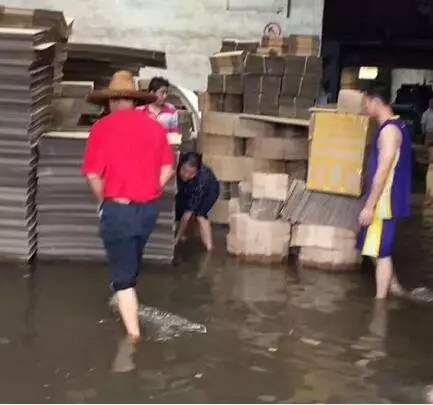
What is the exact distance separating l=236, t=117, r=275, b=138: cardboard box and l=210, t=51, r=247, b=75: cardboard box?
0.61 metres

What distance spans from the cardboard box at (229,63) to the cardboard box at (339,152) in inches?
80.5

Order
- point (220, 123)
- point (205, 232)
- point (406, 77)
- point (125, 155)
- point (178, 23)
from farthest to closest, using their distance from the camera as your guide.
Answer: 1. point (406, 77)
2. point (178, 23)
3. point (220, 123)
4. point (205, 232)
5. point (125, 155)

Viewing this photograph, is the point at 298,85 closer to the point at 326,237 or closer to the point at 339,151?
the point at 339,151

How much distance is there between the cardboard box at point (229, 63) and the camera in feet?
32.8

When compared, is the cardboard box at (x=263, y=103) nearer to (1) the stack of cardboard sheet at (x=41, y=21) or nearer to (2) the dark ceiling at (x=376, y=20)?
(1) the stack of cardboard sheet at (x=41, y=21)

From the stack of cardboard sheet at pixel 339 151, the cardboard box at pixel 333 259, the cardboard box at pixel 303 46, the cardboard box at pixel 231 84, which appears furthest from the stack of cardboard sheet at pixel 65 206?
the cardboard box at pixel 303 46

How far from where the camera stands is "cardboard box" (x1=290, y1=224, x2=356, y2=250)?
8.00 m

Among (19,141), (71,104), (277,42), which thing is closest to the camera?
(19,141)

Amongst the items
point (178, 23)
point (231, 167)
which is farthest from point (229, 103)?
point (178, 23)

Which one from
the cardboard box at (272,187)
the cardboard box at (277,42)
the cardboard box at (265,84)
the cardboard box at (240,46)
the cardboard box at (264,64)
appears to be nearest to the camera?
the cardboard box at (272,187)

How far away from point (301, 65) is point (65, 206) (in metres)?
3.27

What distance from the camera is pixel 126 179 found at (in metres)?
5.68

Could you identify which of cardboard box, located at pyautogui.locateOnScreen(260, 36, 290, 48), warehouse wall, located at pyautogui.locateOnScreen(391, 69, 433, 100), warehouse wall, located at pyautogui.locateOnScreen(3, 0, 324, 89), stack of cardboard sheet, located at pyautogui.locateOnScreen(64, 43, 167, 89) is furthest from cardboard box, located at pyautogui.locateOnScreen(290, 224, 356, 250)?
warehouse wall, located at pyautogui.locateOnScreen(391, 69, 433, 100)

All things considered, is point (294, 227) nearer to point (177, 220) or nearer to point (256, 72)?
point (177, 220)
